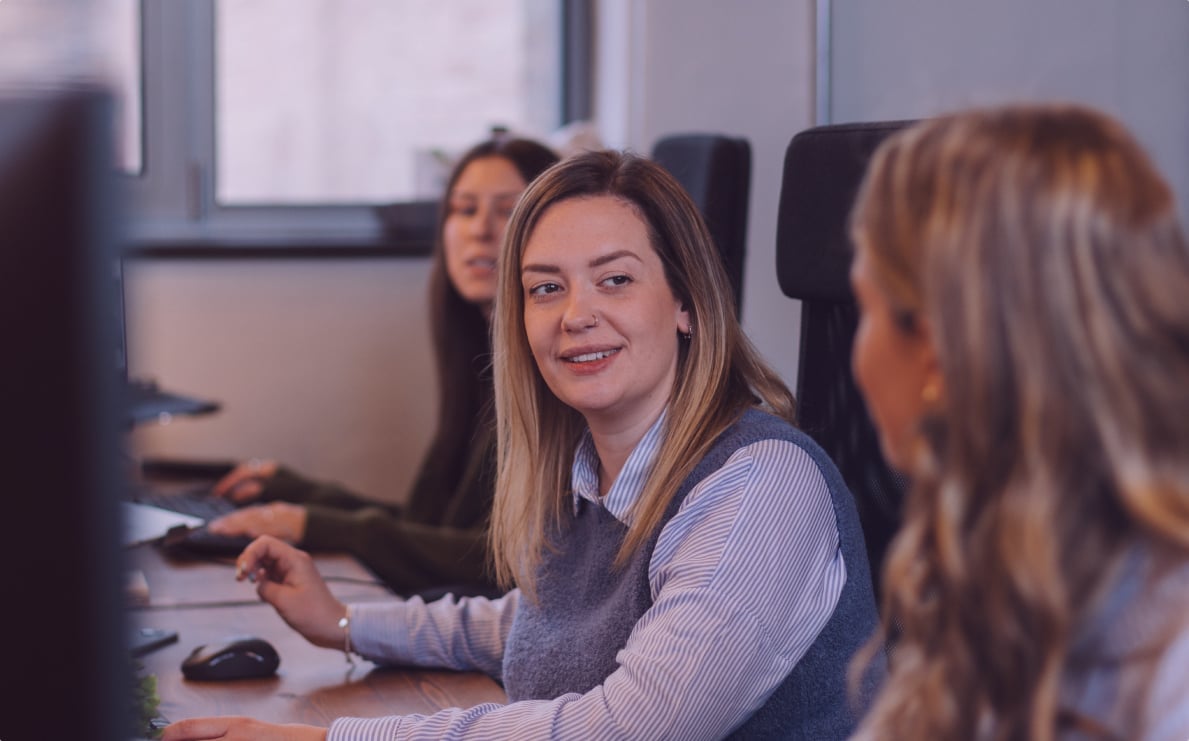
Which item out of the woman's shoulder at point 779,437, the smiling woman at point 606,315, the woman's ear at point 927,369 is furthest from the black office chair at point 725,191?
the woman's ear at point 927,369

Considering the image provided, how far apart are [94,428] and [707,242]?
876 millimetres

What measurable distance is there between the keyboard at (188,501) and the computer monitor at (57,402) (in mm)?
1564

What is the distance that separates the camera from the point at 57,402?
0.48m

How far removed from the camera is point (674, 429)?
1.22 metres

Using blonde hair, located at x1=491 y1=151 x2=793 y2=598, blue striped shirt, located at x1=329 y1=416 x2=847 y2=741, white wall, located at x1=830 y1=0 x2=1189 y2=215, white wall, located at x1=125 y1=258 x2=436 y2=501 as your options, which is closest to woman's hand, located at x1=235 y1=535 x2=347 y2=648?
blonde hair, located at x1=491 y1=151 x2=793 y2=598

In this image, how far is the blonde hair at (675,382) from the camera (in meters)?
1.23

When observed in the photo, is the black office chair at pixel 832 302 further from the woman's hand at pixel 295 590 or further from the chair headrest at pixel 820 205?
the woman's hand at pixel 295 590

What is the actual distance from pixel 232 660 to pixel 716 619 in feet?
1.84

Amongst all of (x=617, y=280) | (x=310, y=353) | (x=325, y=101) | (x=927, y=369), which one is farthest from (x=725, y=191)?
(x=325, y=101)

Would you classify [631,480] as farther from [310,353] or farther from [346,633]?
[310,353]

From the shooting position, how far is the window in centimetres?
295

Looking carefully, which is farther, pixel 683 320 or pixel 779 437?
pixel 683 320

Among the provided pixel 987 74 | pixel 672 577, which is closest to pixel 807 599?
pixel 672 577

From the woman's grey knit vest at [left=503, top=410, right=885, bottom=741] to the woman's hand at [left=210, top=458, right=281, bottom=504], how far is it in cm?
A: 111
